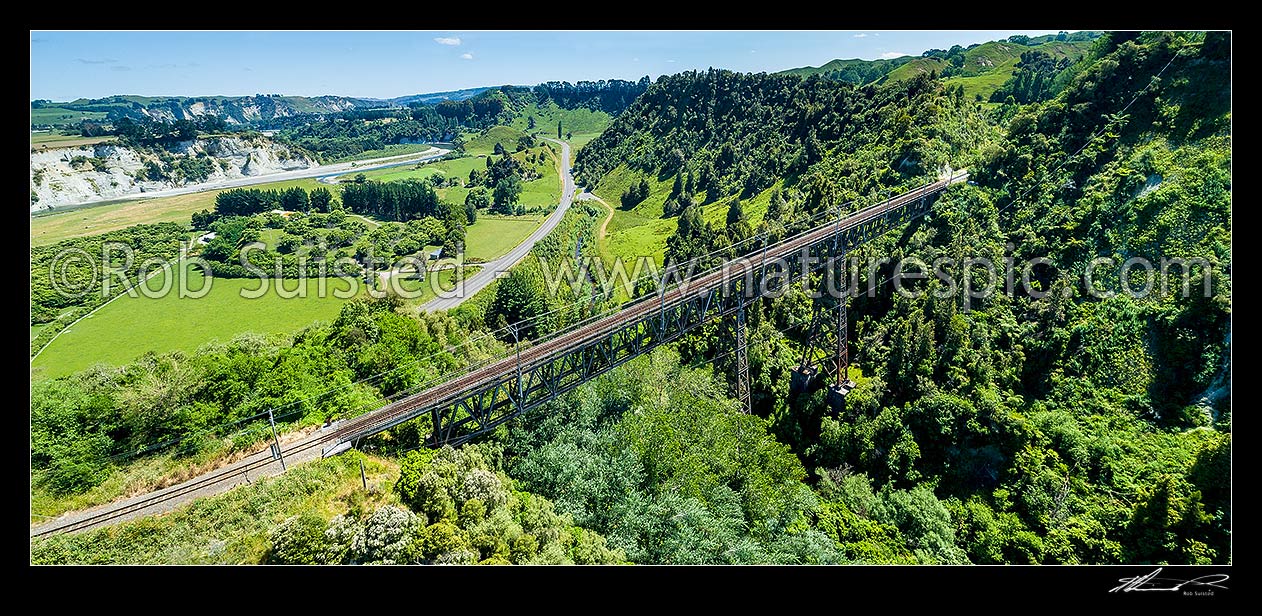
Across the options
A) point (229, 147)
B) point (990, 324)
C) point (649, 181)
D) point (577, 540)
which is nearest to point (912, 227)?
point (990, 324)

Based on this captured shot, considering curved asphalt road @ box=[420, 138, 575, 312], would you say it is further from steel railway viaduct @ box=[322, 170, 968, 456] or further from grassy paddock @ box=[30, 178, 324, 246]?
grassy paddock @ box=[30, 178, 324, 246]

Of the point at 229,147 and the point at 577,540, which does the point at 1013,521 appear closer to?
the point at 577,540

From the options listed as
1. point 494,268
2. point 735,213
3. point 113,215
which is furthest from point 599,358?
point 113,215

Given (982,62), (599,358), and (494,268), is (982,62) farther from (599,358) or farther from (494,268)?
(599,358)

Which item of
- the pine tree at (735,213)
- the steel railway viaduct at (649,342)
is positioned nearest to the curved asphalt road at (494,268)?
the steel railway viaduct at (649,342)
